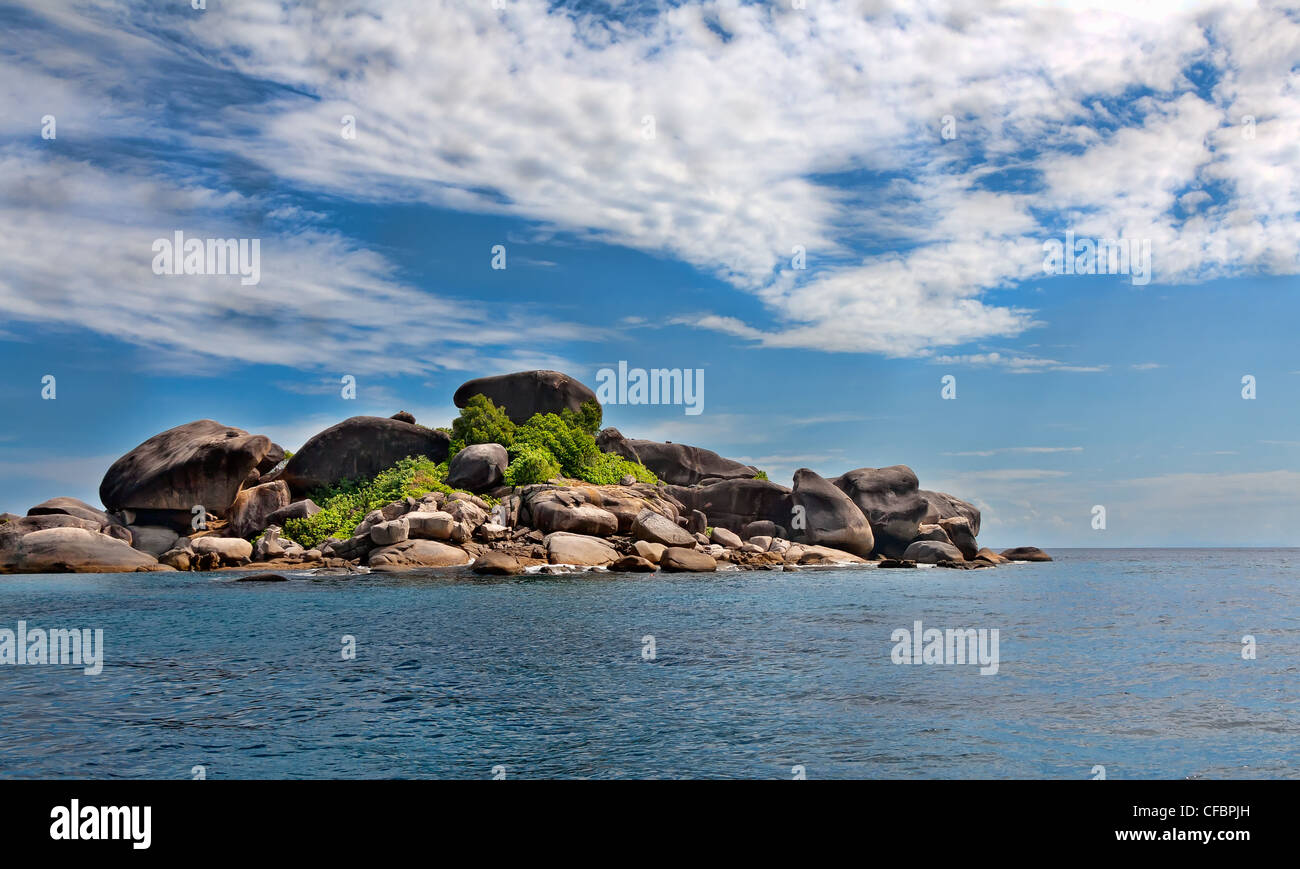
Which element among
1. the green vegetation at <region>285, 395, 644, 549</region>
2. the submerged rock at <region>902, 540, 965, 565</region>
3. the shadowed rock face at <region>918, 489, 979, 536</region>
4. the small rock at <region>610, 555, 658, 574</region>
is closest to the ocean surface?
the small rock at <region>610, 555, 658, 574</region>

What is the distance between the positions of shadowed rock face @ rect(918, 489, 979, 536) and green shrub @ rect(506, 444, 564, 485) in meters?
34.6

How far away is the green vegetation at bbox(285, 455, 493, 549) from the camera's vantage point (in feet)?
178

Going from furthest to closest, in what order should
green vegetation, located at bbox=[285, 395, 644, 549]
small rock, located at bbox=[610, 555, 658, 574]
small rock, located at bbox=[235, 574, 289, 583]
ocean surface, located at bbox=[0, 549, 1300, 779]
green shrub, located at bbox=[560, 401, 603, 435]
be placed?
1. green shrub, located at bbox=[560, 401, 603, 435]
2. green vegetation, located at bbox=[285, 395, 644, 549]
3. small rock, located at bbox=[610, 555, 658, 574]
4. small rock, located at bbox=[235, 574, 289, 583]
5. ocean surface, located at bbox=[0, 549, 1300, 779]

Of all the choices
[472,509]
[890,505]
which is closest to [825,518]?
[890,505]

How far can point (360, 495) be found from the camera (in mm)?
58500

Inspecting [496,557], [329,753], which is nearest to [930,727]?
[329,753]

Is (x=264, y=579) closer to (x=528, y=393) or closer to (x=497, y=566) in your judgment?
(x=497, y=566)

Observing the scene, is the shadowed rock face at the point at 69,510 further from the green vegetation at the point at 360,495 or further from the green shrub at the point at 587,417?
the green shrub at the point at 587,417

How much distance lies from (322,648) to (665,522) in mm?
32722

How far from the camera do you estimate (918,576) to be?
165 feet

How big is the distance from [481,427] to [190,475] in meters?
20.6

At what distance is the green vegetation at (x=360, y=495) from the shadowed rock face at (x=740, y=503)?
17.6 metres

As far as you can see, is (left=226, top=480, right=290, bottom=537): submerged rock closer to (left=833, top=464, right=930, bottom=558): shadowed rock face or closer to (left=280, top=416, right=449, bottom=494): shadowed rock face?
(left=280, top=416, right=449, bottom=494): shadowed rock face
